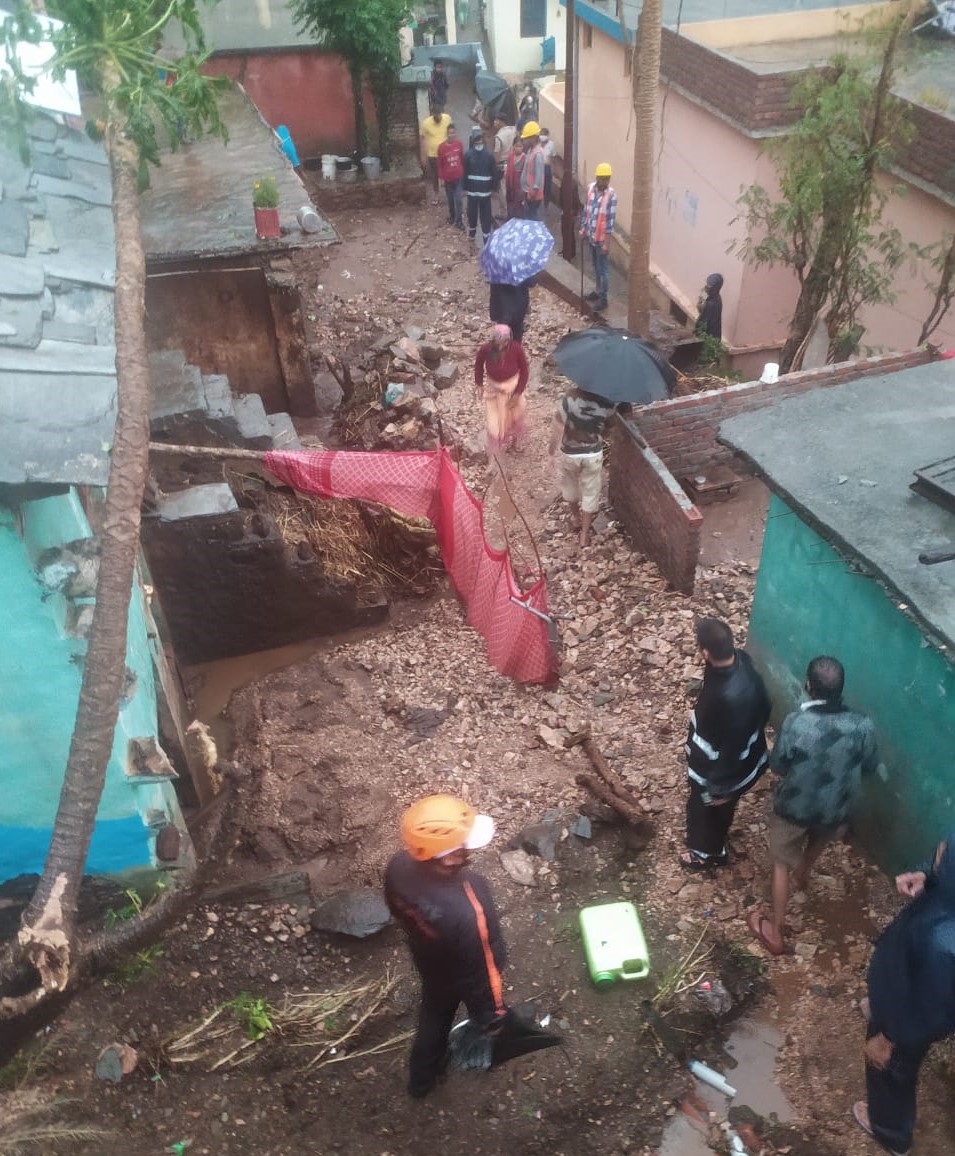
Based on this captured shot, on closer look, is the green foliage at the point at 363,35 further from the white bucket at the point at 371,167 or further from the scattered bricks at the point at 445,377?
the scattered bricks at the point at 445,377

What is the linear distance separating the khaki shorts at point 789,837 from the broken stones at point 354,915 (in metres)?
2.01

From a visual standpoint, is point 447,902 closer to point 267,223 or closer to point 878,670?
point 878,670

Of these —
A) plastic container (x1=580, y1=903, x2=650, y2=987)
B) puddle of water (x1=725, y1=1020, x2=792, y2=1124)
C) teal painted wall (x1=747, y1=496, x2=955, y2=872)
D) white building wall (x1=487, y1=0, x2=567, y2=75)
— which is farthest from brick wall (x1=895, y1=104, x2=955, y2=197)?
white building wall (x1=487, y1=0, x2=567, y2=75)

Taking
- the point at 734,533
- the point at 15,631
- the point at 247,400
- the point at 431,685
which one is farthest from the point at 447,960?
the point at 247,400

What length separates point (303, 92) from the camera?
1692 centimetres

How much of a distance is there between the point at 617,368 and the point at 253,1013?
5.21 meters

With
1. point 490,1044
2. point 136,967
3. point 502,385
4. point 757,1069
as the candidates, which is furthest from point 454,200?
point 757,1069

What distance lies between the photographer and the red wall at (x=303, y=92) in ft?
54.2

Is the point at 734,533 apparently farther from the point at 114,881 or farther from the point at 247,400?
the point at 114,881

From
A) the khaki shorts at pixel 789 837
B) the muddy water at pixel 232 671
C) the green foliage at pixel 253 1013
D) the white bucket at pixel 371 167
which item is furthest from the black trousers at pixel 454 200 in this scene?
the green foliage at pixel 253 1013

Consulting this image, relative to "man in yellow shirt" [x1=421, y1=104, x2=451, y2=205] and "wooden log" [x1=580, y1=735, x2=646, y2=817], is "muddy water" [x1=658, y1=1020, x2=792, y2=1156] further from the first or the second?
"man in yellow shirt" [x1=421, y1=104, x2=451, y2=205]

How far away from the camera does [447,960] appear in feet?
11.6

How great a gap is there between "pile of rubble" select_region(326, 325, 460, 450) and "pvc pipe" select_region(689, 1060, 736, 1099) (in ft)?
20.3

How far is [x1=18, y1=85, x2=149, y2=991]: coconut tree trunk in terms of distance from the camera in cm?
332
